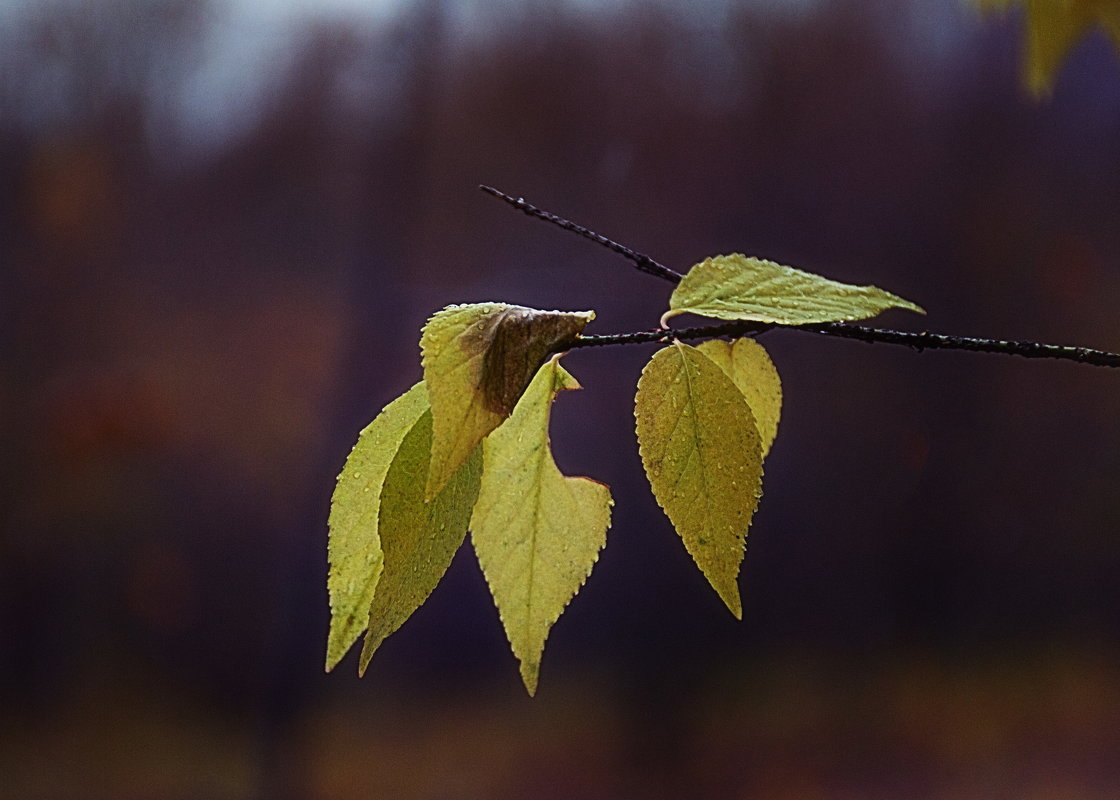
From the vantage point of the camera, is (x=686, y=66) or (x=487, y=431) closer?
(x=487, y=431)

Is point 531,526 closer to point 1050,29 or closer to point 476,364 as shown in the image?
point 476,364

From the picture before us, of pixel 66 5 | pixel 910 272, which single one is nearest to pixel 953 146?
pixel 910 272

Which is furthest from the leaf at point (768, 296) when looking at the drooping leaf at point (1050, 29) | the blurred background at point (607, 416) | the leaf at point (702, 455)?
the blurred background at point (607, 416)

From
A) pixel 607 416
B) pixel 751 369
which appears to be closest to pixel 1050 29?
pixel 751 369

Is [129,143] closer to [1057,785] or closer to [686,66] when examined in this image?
[686,66]

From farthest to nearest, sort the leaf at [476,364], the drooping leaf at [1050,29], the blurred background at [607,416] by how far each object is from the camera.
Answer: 1. the blurred background at [607,416]
2. the drooping leaf at [1050,29]
3. the leaf at [476,364]

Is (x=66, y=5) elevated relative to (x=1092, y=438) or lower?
elevated

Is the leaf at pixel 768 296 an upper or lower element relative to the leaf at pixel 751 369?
upper

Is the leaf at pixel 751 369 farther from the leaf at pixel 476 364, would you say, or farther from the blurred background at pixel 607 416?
the blurred background at pixel 607 416

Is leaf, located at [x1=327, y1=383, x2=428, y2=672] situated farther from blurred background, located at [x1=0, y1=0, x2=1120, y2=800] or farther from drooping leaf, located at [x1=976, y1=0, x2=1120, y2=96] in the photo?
blurred background, located at [x1=0, y1=0, x2=1120, y2=800]
